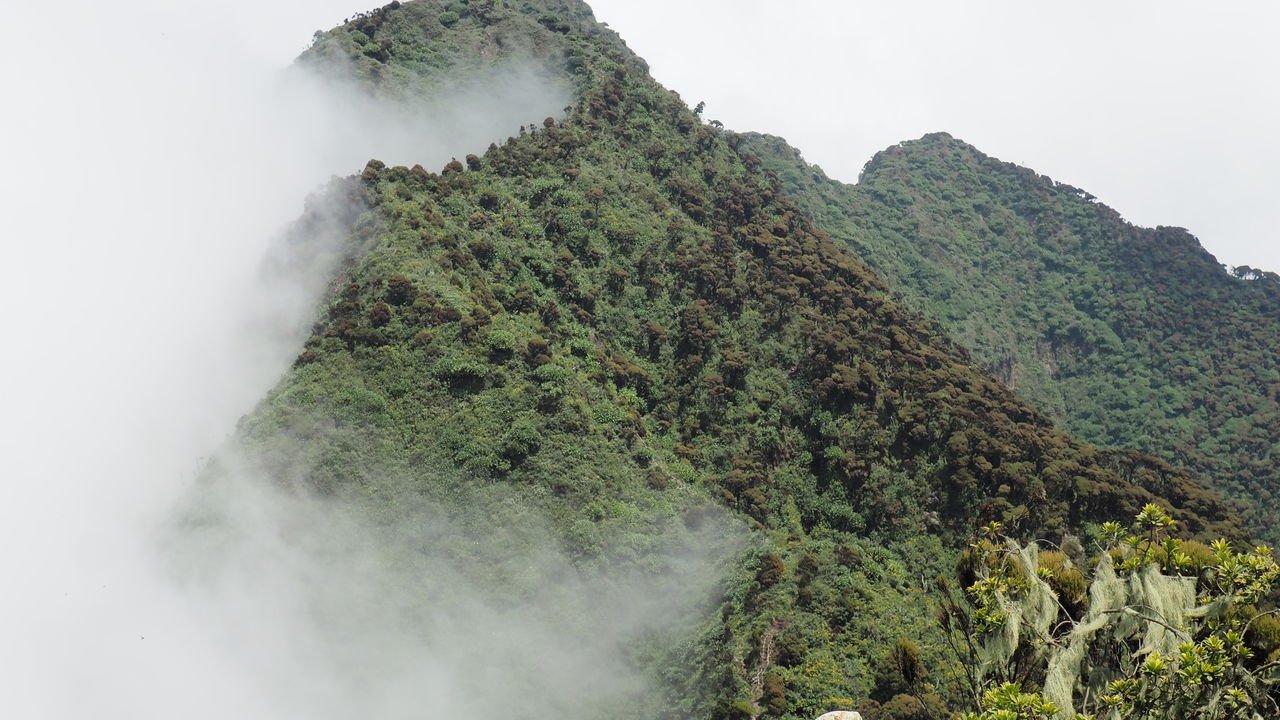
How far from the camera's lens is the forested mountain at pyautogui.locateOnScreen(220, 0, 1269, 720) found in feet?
148

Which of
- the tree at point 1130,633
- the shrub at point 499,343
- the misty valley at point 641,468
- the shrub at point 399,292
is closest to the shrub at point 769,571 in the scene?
the misty valley at point 641,468

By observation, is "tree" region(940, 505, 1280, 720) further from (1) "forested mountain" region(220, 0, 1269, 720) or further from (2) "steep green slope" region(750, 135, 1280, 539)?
(2) "steep green slope" region(750, 135, 1280, 539)

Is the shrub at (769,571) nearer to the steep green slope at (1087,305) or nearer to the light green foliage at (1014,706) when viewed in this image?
the light green foliage at (1014,706)

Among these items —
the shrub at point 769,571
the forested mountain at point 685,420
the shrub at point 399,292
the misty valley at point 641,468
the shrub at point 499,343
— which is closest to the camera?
the misty valley at point 641,468

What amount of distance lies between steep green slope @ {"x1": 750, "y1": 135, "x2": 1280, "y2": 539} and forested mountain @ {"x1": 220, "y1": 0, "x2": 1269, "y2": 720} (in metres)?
30.3

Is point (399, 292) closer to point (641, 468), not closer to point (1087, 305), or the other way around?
point (641, 468)

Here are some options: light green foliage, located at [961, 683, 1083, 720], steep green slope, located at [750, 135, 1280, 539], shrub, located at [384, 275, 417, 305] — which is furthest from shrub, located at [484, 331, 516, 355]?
steep green slope, located at [750, 135, 1280, 539]

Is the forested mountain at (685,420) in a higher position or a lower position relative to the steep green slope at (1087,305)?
lower

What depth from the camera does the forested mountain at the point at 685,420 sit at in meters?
45.0

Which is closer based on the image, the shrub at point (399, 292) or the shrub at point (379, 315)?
the shrub at point (379, 315)

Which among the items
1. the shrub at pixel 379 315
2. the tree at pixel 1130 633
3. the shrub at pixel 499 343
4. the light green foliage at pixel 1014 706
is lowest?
the light green foliage at pixel 1014 706

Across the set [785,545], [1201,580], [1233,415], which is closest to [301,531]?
[785,545]

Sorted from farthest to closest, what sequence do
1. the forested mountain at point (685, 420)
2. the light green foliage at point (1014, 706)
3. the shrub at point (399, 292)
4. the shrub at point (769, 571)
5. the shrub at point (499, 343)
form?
the shrub at point (399, 292)
the shrub at point (499, 343)
the shrub at point (769, 571)
the forested mountain at point (685, 420)
the light green foliage at point (1014, 706)

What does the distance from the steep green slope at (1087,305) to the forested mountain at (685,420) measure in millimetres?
30277
